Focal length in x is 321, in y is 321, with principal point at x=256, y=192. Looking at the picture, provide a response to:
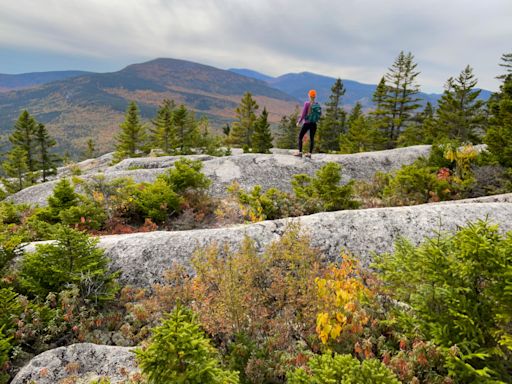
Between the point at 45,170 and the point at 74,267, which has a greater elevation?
the point at 74,267

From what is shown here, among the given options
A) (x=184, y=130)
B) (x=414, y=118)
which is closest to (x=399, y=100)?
(x=414, y=118)

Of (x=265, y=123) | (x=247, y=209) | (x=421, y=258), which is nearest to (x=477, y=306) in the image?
(x=421, y=258)

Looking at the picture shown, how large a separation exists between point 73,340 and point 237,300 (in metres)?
2.99

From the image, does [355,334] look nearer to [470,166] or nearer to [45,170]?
[470,166]

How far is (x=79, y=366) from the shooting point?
4.49 metres

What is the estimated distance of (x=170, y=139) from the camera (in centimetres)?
4806

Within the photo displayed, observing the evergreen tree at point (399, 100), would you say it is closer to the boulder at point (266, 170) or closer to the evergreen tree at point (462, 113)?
the evergreen tree at point (462, 113)

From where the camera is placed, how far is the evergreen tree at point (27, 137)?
43125 mm

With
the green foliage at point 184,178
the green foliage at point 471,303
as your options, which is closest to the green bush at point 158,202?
the green foliage at point 184,178

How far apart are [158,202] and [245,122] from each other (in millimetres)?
42266

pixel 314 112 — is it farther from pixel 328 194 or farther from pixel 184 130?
pixel 184 130

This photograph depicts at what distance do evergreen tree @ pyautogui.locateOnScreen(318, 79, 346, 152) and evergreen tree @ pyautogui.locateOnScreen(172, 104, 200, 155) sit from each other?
2028cm

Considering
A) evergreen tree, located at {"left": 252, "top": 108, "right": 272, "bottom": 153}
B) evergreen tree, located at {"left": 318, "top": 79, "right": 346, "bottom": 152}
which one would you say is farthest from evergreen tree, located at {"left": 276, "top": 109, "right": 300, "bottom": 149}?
evergreen tree, located at {"left": 252, "top": 108, "right": 272, "bottom": 153}

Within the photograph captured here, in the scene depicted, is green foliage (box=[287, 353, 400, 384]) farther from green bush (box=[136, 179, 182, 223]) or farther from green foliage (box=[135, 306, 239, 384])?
green bush (box=[136, 179, 182, 223])
